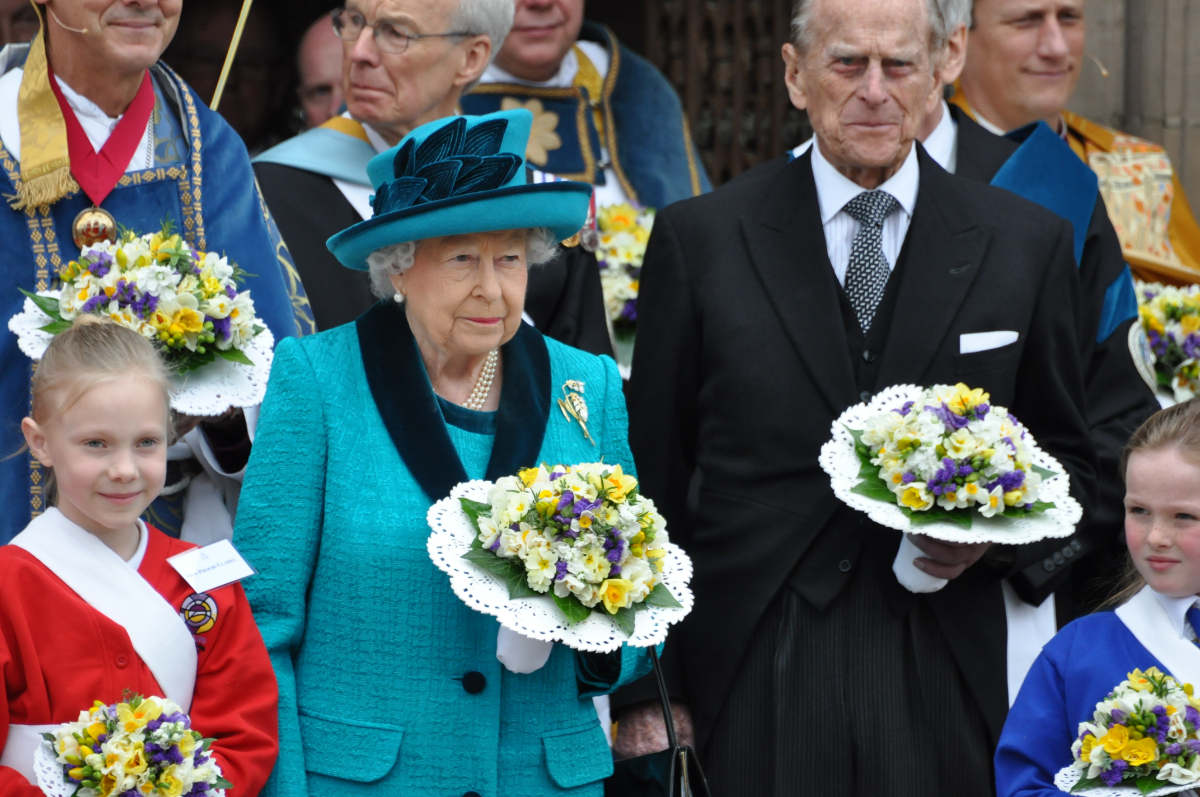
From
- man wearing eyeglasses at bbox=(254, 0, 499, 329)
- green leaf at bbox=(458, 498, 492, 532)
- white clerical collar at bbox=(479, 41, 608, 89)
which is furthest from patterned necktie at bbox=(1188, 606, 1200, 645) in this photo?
white clerical collar at bbox=(479, 41, 608, 89)

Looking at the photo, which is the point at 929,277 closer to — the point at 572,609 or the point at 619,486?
the point at 619,486

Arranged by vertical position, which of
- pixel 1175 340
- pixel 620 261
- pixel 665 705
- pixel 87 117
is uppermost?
pixel 87 117

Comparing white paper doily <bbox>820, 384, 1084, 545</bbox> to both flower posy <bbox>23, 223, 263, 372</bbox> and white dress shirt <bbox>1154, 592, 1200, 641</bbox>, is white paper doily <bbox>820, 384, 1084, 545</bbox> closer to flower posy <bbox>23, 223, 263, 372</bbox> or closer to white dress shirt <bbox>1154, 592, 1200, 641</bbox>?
white dress shirt <bbox>1154, 592, 1200, 641</bbox>

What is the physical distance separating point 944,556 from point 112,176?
1.93m

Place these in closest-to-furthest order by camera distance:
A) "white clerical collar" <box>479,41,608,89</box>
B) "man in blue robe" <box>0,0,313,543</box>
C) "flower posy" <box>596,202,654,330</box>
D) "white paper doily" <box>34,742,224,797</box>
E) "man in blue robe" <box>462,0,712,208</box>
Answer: "white paper doily" <box>34,742,224,797</box> → "man in blue robe" <box>0,0,313,543</box> → "flower posy" <box>596,202,654,330</box> → "man in blue robe" <box>462,0,712,208</box> → "white clerical collar" <box>479,41,608,89</box>

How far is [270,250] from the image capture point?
3660 mm

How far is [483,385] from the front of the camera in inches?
118

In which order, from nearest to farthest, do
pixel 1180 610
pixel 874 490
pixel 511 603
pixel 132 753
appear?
pixel 132 753, pixel 511 603, pixel 1180 610, pixel 874 490

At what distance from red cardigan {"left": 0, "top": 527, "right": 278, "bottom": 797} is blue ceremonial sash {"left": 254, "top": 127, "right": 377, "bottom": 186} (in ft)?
5.51

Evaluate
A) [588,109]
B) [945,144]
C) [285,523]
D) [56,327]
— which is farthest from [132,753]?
[588,109]

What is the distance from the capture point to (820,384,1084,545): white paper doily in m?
3.00

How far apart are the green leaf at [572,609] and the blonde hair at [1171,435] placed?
1.15 metres

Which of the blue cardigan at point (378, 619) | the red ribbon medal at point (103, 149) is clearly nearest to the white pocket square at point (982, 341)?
the blue cardigan at point (378, 619)

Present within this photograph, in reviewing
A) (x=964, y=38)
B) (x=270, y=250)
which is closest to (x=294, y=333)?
(x=270, y=250)
